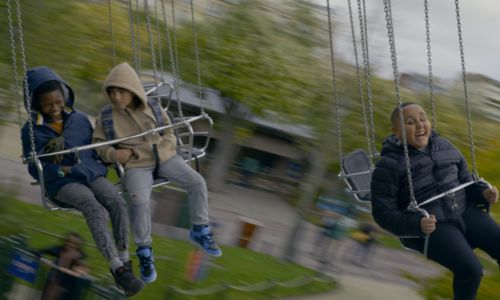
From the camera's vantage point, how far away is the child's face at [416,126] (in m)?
6.98

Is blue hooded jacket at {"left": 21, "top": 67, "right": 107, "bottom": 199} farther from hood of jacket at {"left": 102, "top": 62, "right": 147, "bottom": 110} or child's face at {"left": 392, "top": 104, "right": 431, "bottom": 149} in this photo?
child's face at {"left": 392, "top": 104, "right": 431, "bottom": 149}

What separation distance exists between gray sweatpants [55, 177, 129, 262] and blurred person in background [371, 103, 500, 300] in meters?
1.54

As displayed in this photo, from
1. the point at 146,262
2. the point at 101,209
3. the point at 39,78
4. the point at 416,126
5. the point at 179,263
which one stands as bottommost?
the point at 146,262

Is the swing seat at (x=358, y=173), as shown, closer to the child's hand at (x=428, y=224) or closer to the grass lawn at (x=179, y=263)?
the child's hand at (x=428, y=224)

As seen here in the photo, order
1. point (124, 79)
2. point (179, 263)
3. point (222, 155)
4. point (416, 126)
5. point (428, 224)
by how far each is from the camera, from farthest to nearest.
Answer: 1. point (222, 155)
2. point (179, 263)
3. point (124, 79)
4. point (416, 126)
5. point (428, 224)

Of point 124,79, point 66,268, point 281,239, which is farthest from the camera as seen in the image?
point 281,239

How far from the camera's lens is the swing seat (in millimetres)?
8000

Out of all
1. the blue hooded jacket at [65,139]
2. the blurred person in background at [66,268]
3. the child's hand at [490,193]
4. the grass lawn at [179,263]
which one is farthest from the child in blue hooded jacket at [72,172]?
the grass lawn at [179,263]

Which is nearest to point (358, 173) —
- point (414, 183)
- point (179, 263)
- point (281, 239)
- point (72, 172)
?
point (414, 183)

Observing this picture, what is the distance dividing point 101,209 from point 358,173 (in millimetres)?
1829

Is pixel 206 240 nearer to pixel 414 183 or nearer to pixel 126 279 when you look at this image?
pixel 126 279

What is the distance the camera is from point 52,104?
23.8 feet

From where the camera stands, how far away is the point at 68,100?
24.3ft

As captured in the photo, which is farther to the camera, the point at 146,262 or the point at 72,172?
the point at 146,262
